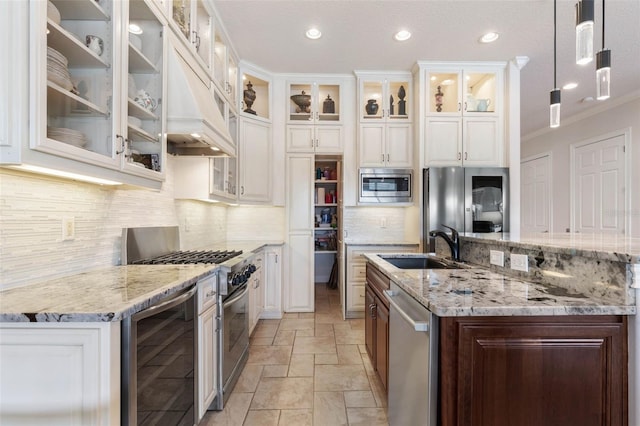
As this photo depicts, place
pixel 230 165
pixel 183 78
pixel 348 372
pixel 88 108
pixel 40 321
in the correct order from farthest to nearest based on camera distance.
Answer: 1. pixel 230 165
2. pixel 348 372
3. pixel 183 78
4. pixel 88 108
5. pixel 40 321

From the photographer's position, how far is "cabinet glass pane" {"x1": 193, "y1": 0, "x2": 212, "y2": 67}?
7.71 feet

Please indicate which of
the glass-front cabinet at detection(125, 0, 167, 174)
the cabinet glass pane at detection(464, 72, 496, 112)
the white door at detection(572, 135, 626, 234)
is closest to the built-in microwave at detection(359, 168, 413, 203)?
the cabinet glass pane at detection(464, 72, 496, 112)

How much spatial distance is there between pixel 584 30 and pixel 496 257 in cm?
121

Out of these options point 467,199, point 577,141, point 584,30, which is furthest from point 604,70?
point 577,141

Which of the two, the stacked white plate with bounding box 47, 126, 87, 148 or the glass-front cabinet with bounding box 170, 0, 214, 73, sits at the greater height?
the glass-front cabinet with bounding box 170, 0, 214, 73

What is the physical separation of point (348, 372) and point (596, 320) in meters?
1.78

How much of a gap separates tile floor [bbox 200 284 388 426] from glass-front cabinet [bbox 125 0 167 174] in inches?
63.2

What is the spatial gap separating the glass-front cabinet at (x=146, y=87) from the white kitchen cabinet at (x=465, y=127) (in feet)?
9.13

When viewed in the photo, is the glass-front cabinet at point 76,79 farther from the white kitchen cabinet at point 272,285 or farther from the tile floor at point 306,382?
the white kitchen cabinet at point 272,285

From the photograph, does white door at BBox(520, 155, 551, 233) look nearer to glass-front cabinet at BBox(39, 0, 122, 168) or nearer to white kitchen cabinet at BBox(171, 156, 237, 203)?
white kitchen cabinet at BBox(171, 156, 237, 203)

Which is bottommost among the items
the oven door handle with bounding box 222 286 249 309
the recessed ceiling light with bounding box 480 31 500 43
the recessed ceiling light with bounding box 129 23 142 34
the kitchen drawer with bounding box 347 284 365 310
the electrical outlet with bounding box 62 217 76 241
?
the kitchen drawer with bounding box 347 284 365 310

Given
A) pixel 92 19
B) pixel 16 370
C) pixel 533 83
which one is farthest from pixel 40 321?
pixel 533 83

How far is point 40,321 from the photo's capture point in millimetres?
927

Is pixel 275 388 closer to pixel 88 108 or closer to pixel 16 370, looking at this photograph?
pixel 16 370
